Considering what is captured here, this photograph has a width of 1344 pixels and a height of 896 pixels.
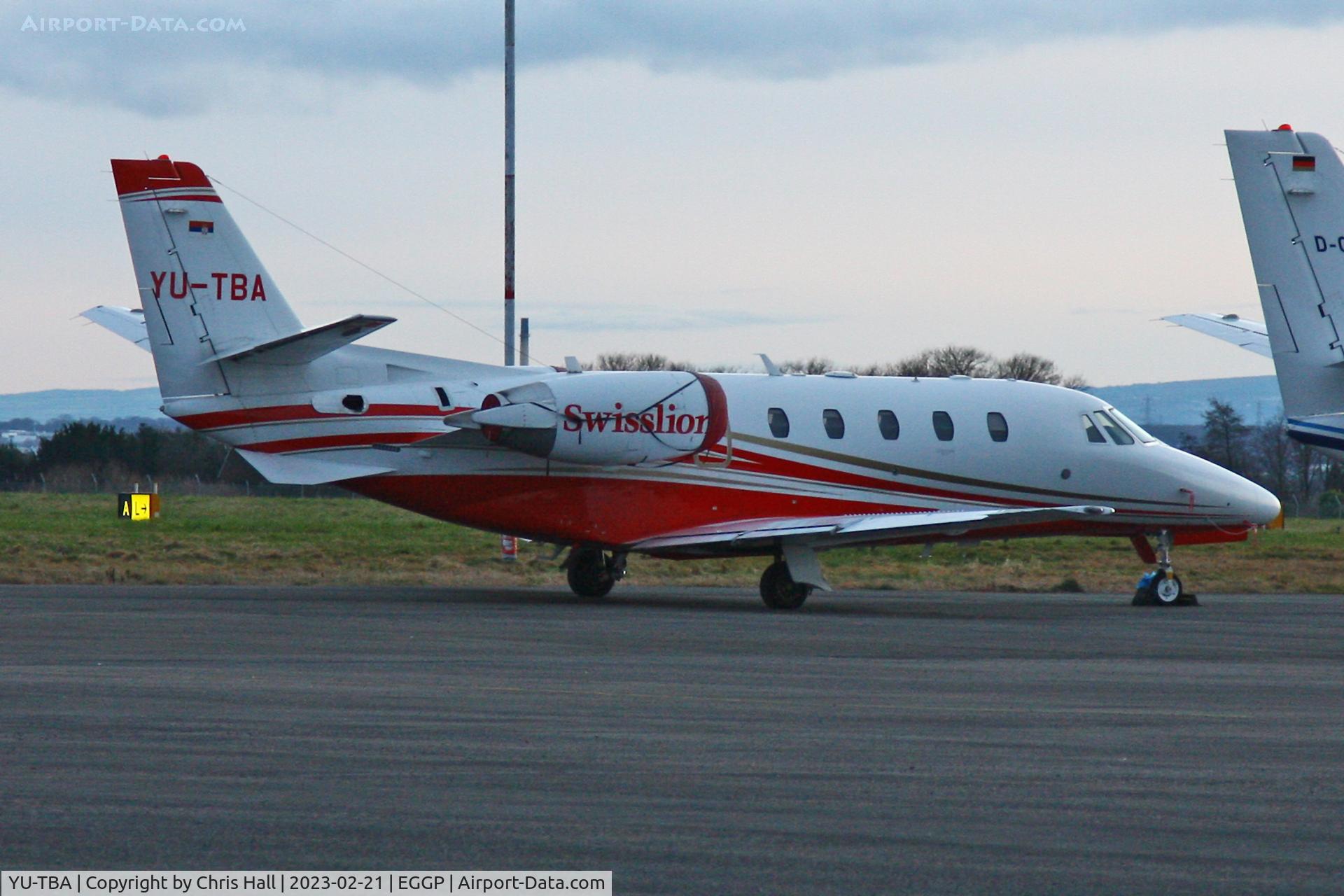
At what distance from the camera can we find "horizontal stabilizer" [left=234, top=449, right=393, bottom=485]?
24.4 meters

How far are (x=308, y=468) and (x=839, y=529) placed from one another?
7351mm

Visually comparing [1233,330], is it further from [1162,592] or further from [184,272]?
[184,272]

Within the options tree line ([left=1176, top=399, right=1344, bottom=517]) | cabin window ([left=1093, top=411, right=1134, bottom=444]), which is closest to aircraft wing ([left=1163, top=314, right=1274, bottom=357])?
cabin window ([left=1093, top=411, right=1134, bottom=444])

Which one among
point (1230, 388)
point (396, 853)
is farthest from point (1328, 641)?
point (1230, 388)

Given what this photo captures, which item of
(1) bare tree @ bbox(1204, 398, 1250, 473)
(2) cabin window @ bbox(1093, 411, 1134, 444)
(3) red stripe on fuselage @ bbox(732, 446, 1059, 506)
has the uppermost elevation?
(1) bare tree @ bbox(1204, 398, 1250, 473)

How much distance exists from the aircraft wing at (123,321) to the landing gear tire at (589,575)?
282 inches

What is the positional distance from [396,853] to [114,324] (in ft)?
69.5

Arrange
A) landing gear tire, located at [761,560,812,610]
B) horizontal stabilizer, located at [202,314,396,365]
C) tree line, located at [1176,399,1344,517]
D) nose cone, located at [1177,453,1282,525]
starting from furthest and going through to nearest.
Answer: tree line, located at [1176,399,1344,517]
nose cone, located at [1177,453,1282,525]
landing gear tire, located at [761,560,812,610]
horizontal stabilizer, located at [202,314,396,365]

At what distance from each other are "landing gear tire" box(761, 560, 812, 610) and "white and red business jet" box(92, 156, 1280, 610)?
0.03 metres

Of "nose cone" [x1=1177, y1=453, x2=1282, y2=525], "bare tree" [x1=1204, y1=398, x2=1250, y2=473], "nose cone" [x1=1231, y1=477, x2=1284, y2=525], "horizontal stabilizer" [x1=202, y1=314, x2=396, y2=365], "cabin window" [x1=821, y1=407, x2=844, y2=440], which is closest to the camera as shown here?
"horizontal stabilizer" [x1=202, y1=314, x2=396, y2=365]

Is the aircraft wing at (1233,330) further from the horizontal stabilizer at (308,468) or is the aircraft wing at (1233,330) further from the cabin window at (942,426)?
the horizontal stabilizer at (308,468)

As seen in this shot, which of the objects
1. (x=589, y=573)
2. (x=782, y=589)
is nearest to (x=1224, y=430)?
(x=589, y=573)

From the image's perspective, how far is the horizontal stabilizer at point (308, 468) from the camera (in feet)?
79.9

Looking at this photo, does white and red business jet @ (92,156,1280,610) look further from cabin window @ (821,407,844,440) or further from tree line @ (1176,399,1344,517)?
tree line @ (1176,399,1344,517)
